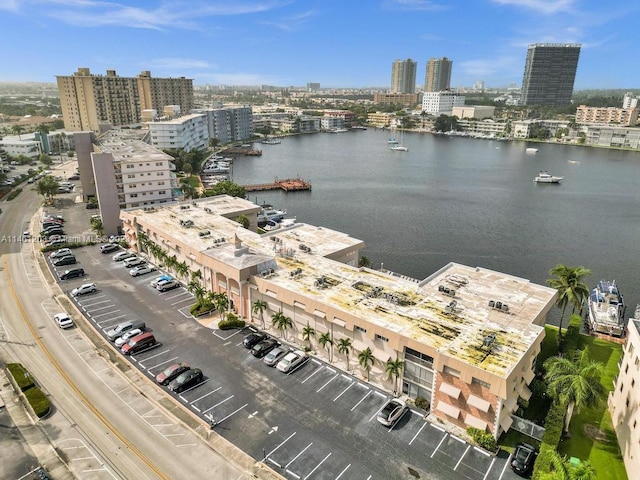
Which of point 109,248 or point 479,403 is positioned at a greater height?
point 479,403

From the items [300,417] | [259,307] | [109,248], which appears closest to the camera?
[300,417]

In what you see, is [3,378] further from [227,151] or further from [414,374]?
[227,151]

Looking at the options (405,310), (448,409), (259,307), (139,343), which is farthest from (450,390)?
(139,343)

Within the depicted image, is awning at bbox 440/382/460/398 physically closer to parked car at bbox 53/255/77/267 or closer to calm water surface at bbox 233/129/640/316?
calm water surface at bbox 233/129/640/316

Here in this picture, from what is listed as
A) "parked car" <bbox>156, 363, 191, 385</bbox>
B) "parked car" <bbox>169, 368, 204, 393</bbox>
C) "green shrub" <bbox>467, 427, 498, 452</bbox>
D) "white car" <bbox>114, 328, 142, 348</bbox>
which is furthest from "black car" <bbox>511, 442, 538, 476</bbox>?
"white car" <bbox>114, 328, 142, 348</bbox>

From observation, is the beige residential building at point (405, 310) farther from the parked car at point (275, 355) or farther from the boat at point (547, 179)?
the boat at point (547, 179)

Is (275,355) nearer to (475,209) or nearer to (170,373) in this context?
(170,373)

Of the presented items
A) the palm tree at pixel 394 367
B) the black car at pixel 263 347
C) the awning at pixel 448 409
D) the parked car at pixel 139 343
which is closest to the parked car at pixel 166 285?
the parked car at pixel 139 343

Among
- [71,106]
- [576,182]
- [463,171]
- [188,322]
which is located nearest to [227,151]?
[71,106]
